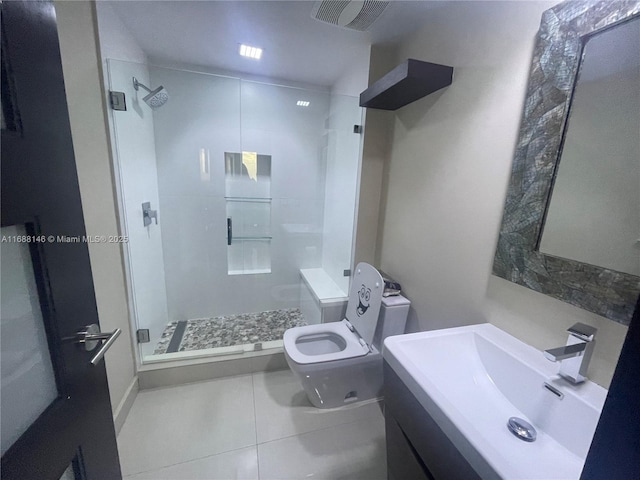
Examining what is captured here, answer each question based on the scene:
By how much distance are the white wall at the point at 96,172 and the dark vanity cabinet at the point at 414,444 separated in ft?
4.85

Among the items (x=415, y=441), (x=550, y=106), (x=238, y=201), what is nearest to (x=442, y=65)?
(x=550, y=106)

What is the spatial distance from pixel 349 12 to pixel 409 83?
464 mm

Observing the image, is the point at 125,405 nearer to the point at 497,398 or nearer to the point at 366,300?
the point at 366,300

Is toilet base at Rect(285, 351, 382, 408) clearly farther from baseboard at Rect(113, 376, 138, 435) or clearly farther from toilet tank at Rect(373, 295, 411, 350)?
baseboard at Rect(113, 376, 138, 435)

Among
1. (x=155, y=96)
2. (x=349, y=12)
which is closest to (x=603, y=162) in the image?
(x=349, y=12)

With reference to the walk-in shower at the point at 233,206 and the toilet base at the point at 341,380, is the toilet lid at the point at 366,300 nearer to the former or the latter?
the toilet base at the point at 341,380

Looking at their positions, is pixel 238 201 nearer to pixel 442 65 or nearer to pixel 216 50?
pixel 216 50

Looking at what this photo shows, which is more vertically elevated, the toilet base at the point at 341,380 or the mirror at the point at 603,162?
the mirror at the point at 603,162

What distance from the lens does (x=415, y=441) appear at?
79 cm

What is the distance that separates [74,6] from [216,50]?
3.02ft

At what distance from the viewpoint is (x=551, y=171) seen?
85 centimetres

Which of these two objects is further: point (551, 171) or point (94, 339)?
point (551, 171)

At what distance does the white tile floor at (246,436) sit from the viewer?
1265mm

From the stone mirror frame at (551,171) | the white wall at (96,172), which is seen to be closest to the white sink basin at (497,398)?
the stone mirror frame at (551,171)
